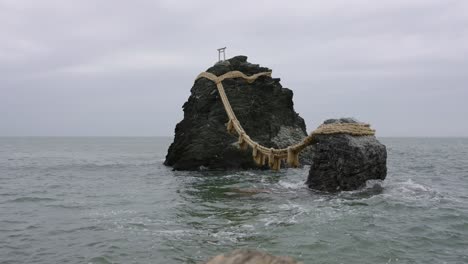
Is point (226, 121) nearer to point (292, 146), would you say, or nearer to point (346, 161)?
point (292, 146)

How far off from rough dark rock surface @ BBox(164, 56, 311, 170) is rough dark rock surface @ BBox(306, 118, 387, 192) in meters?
8.02

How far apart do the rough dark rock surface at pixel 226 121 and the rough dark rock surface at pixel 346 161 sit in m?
8.02

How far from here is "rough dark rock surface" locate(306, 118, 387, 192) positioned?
14445 millimetres

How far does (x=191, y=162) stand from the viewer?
2322 cm

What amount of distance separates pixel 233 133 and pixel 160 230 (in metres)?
12.0

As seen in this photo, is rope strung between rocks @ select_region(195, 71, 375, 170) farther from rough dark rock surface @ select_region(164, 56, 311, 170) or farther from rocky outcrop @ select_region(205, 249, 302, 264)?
rocky outcrop @ select_region(205, 249, 302, 264)

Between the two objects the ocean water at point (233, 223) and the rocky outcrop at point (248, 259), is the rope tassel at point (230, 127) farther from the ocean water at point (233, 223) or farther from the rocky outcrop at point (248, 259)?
the rocky outcrop at point (248, 259)

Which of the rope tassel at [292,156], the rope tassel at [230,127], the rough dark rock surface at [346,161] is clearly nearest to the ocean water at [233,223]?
the rough dark rock surface at [346,161]

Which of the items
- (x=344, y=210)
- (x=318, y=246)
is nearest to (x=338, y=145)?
(x=344, y=210)

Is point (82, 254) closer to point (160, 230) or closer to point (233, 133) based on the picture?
point (160, 230)

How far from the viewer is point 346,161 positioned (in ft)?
47.5

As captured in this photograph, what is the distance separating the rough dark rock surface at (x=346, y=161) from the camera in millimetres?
14445

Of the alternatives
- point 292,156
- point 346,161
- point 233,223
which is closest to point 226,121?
point 292,156

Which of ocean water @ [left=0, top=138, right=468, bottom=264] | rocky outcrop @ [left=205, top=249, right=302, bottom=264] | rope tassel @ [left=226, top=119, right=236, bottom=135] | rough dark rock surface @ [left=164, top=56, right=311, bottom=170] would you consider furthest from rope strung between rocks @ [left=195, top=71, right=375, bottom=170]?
rocky outcrop @ [left=205, top=249, right=302, bottom=264]
